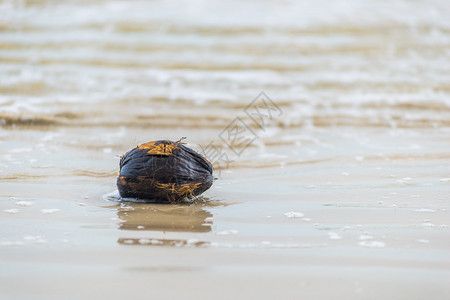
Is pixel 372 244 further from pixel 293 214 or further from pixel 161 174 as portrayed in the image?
pixel 161 174

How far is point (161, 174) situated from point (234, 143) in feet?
5.71

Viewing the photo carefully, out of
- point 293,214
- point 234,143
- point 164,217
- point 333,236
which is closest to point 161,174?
point 164,217

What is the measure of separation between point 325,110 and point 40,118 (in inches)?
91.0

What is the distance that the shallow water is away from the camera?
170cm

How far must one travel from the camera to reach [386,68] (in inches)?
239

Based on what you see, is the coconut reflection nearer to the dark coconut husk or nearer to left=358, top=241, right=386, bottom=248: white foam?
the dark coconut husk

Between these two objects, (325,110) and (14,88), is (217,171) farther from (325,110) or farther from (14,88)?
(14,88)

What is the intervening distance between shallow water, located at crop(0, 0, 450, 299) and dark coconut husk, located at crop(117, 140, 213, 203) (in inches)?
3.0

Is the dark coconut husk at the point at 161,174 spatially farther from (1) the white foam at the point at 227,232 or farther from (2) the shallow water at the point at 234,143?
(1) the white foam at the point at 227,232

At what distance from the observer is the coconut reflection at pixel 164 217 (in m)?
2.11

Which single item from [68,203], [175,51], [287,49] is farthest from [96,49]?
[68,203]

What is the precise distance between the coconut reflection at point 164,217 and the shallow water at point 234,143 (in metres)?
0.01

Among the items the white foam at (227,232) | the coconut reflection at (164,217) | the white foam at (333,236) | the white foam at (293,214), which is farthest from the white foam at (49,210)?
the white foam at (333,236)

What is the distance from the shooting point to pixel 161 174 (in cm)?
233
